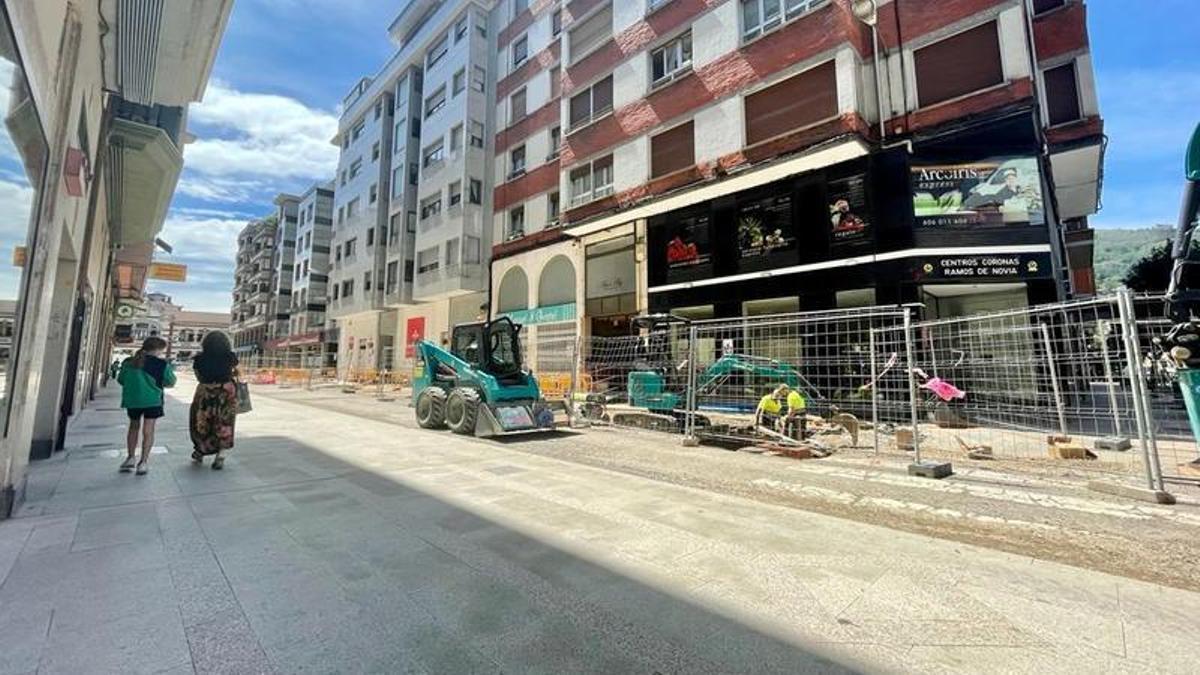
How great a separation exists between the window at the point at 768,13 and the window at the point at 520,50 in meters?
12.1

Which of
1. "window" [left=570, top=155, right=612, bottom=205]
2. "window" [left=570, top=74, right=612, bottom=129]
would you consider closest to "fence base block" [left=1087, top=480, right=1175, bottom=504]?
"window" [left=570, top=155, right=612, bottom=205]

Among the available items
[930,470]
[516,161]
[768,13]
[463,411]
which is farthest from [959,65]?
[516,161]

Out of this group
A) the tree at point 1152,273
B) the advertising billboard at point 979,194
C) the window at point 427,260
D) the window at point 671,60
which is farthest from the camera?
the window at point 427,260

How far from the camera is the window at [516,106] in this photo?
23703 mm

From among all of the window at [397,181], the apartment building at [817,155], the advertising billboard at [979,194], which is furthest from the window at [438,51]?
the advertising billboard at [979,194]

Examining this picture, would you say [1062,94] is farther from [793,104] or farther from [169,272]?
[169,272]

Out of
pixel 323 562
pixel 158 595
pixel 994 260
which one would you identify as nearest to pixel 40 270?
pixel 158 595

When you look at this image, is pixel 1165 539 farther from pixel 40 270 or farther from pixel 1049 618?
pixel 40 270

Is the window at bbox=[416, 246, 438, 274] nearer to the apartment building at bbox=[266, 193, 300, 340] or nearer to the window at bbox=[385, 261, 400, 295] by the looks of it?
the window at bbox=[385, 261, 400, 295]

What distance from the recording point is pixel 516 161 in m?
23.8

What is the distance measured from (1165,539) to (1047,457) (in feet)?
12.1

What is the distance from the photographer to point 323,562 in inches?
124

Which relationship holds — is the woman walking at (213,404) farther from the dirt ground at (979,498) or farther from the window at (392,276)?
the window at (392,276)

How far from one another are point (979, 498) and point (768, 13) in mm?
14475
